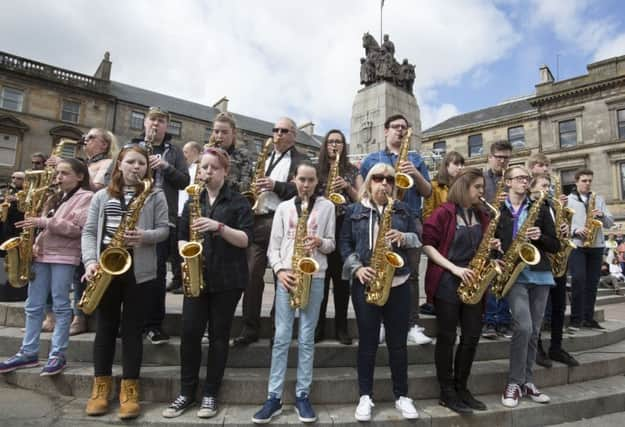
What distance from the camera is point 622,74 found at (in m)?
22.2

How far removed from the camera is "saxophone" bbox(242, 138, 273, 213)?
3.54 metres

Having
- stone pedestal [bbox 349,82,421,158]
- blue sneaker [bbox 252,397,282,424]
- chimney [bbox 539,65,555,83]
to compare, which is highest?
chimney [bbox 539,65,555,83]

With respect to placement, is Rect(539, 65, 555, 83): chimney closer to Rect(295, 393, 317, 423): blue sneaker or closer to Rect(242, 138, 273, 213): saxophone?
Rect(242, 138, 273, 213): saxophone

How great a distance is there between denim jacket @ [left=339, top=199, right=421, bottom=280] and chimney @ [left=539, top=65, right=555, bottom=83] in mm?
29800

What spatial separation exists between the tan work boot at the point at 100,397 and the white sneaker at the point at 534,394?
11.4ft

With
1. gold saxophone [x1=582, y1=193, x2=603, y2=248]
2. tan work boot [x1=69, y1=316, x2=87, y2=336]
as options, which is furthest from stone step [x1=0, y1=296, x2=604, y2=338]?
gold saxophone [x1=582, y1=193, x2=603, y2=248]

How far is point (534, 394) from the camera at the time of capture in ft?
10.2

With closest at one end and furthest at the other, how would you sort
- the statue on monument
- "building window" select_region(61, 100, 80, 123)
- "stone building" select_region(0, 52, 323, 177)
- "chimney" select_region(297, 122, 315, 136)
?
the statue on monument < "stone building" select_region(0, 52, 323, 177) < "building window" select_region(61, 100, 80, 123) < "chimney" select_region(297, 122, 315, 136)

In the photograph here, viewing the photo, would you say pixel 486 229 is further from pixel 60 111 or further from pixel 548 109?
pixel 60 111

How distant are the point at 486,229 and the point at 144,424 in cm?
311

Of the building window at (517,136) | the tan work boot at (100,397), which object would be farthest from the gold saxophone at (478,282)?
the building window at (517,136)

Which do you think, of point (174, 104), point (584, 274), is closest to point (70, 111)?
point (174, 104)

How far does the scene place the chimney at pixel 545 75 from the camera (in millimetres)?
25969

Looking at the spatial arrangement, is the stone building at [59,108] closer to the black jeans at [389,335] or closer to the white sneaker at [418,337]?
the white sneaker at [418,337]
